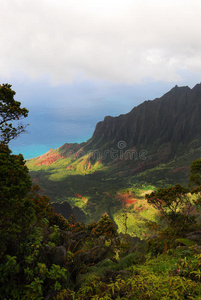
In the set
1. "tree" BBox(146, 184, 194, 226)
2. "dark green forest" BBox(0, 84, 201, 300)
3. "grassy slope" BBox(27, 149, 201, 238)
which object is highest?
"dark green forest" BBox(0, 84, 201, 300)

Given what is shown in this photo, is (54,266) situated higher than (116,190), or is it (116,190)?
(54,266)

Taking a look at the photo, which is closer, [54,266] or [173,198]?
[54,266]

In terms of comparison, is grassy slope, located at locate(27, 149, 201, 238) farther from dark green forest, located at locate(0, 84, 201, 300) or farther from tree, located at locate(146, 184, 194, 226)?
dark green forest, located at locate(0, 84, 201, 300)

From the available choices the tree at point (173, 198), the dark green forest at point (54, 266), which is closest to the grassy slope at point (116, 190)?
the tree at point (173, 198)

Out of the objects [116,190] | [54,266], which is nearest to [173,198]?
[54,266]

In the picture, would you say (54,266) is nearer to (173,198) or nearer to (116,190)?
(173,198)

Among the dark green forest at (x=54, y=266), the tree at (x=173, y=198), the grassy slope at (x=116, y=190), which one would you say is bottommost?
the grassy slope at (x=116, y=190)

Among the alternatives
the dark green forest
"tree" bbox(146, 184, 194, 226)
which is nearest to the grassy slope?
"tree" bbox(146, 184, 194, 226)

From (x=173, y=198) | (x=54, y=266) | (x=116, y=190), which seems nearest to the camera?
(x=54, y=266)

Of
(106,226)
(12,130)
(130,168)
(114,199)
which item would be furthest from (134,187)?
(12,130)

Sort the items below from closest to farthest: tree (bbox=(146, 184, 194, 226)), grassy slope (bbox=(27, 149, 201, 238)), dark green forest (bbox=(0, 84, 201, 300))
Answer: dark green forest (bbox=(0, 84, 201, 300)) < tree (bbox=(146, 184, 194, 226)) < grassy slope (bbox=(27, 149, 201, 238))

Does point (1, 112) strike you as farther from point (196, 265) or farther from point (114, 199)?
point (114, 199)

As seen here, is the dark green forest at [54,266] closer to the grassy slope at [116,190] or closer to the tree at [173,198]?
the tree at [173,198]

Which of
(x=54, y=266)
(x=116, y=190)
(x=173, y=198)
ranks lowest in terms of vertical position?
(x=116, y=190)
